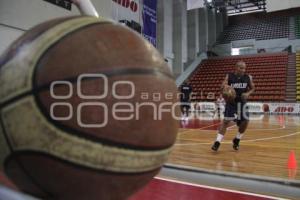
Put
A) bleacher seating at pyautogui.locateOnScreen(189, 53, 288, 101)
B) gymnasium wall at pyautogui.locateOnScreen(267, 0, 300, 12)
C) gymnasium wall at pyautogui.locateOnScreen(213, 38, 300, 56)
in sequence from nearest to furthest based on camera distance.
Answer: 1. gymnasium wall at pyautogui.locateOnScreen(267, 0, 300, 12)
2. bleacher seating at pyautogui.locateOnScreen(189, 53, 288, 101)
3. gymnasium wall at pyautogui.locateOnScreen(213, 38, 300, 56)

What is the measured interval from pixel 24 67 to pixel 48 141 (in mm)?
215

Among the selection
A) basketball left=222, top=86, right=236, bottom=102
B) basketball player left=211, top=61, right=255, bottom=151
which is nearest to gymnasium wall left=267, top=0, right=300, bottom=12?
basketball player left=211, top=61, right=255, bottom=151

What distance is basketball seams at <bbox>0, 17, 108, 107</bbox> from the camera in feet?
2.86

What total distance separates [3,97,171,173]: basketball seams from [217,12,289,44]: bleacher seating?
19.8 m

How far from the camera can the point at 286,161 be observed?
3248mm

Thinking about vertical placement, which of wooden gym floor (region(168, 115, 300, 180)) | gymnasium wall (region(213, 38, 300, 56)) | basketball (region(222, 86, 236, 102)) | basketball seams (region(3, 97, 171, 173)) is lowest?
wooden gym floor (region(168, 115, 300, 180))

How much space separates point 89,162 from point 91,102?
160 millimetres

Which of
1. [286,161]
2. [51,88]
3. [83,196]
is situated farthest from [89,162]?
[286,161]

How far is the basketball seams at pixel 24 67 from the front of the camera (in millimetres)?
871

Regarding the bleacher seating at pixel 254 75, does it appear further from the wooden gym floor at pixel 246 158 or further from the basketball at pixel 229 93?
the basketball at pixel 229 93

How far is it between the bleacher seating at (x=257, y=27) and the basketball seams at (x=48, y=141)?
19842mm

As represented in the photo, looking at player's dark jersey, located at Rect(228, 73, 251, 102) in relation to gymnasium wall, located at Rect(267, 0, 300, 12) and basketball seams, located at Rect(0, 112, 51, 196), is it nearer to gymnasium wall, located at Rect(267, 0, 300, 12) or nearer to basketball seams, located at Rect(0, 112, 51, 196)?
gymnasium wall, located at Rect(267, 0, 300, 12)

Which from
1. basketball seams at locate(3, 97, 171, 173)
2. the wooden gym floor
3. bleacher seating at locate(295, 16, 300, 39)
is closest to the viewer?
basketball seams at locate(3, 97, 171, 173)

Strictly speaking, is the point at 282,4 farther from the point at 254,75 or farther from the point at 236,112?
the point at 254,75
